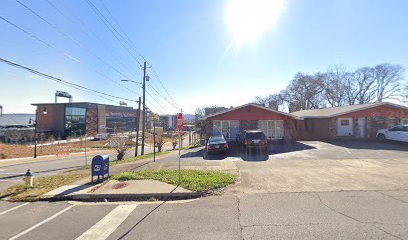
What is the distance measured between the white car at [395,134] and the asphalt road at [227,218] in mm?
15584

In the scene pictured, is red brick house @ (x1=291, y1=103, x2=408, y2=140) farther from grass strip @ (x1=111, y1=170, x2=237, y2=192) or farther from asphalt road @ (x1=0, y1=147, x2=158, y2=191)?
asphalt road @ (x1=0, y1=147, x2=158, y2=191)

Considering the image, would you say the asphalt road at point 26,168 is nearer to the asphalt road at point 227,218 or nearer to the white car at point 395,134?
the asphalt road at point 227,218

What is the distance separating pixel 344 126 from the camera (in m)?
24.9

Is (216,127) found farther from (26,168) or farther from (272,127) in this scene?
(26,168)

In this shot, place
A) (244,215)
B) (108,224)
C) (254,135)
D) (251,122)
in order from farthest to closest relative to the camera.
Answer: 1. (251,122)
2. (254,135)
3. (244,215)
4. (108,224)

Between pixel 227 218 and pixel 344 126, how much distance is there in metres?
23.7

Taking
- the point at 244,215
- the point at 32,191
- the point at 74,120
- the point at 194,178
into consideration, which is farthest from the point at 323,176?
the point at 74,120

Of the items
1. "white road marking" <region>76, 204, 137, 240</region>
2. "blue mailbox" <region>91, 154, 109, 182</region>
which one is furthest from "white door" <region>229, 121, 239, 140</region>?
"white road marking" <region>76, 204, 137, 240</region>

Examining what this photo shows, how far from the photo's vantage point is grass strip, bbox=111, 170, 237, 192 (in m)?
8.15

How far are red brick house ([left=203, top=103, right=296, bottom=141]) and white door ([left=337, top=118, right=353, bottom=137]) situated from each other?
5.18 metres

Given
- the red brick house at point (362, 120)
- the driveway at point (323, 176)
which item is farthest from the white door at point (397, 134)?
the driveway at point (323, 176)

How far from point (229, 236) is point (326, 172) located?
286 inches

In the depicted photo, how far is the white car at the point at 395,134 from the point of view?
63.8ft

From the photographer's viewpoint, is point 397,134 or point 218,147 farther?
point 397,134
